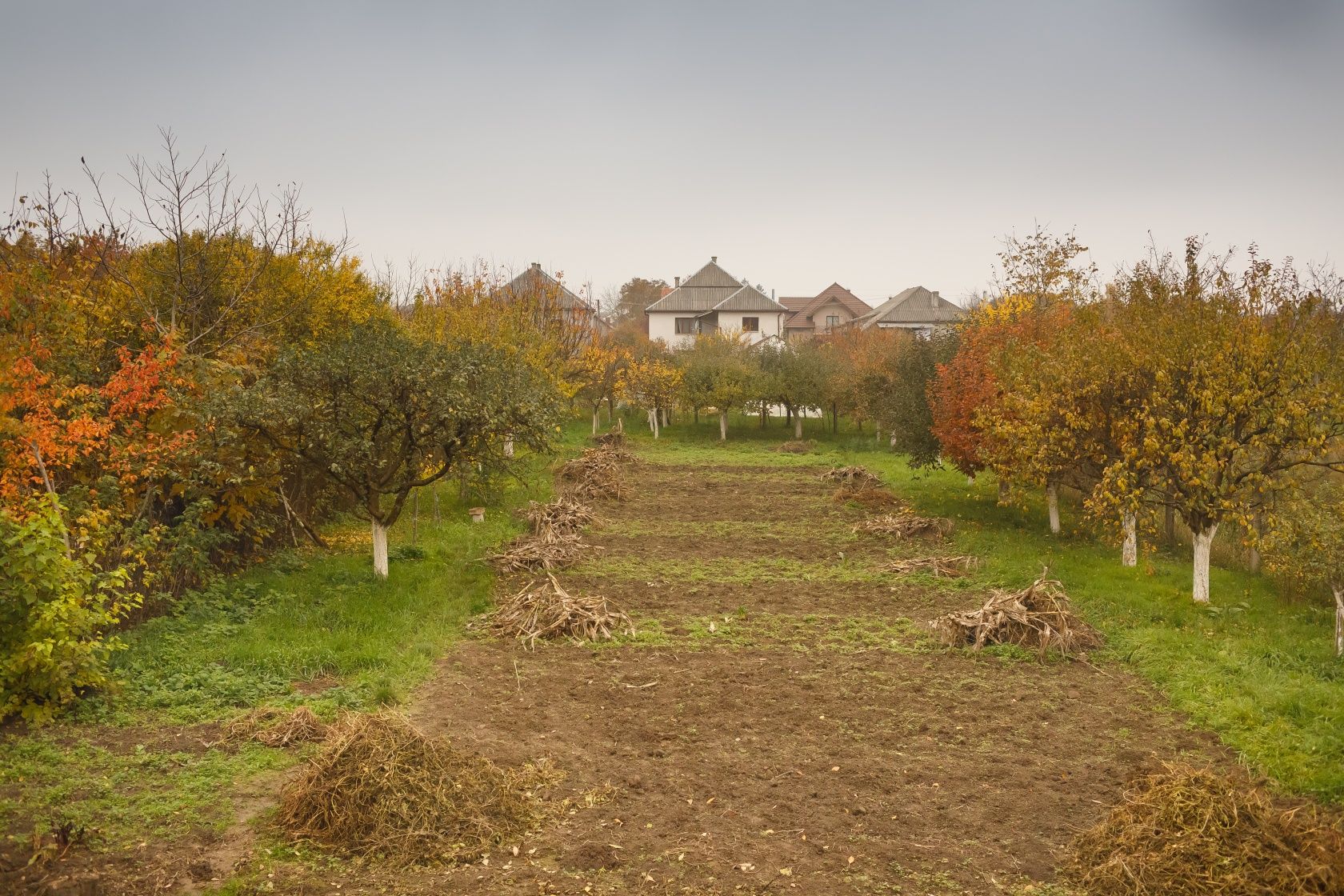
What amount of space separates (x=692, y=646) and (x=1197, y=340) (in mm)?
8761

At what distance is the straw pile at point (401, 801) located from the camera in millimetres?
6820

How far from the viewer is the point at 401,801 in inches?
278

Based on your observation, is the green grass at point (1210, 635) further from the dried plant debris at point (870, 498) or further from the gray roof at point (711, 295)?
the gray roof at point (711, 295)

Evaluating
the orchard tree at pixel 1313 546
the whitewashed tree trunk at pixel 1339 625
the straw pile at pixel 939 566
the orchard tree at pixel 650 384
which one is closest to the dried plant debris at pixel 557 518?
the straw pile at pixel 939 566

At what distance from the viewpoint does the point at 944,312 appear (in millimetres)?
67750

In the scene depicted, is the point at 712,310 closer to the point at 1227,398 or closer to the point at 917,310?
the point at 917,310

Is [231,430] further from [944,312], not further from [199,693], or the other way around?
[944,312]

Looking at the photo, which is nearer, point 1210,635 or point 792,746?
point 792,746

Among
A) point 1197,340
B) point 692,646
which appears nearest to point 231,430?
point 692,646

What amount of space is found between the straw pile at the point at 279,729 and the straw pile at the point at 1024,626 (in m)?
7.87

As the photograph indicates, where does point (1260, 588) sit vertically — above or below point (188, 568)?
below

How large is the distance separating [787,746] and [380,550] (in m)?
8.53

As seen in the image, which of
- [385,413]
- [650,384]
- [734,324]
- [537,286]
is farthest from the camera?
[734,324]

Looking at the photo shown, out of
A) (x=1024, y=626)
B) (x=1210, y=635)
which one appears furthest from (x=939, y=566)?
(x=1210, y=635)
